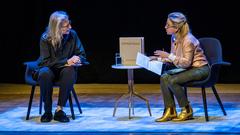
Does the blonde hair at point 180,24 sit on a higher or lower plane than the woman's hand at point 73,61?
higher

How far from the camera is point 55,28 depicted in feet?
20.9

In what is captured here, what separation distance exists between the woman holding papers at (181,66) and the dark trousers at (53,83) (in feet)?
3.07

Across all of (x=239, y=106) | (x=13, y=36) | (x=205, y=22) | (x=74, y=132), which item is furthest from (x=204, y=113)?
(x=13, y=36)

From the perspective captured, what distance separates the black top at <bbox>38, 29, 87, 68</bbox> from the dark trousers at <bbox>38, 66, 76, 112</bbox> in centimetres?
9

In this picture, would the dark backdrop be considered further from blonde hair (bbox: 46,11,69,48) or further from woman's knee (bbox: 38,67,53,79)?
woman's knee (bbox: 38,67,53,79)

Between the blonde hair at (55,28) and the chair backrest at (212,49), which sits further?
the chair backrest at (212,49)

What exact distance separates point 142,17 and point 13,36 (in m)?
2.05

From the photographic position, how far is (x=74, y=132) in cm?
570

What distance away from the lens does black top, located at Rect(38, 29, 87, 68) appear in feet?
21.0

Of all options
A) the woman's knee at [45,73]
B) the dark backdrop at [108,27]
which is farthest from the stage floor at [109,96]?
the woman's knee at [45,73]

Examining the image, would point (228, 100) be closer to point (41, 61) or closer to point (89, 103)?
point (89, 103)

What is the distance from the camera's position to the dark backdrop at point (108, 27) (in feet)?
28.6

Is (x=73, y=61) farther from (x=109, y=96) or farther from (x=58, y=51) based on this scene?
(x=109, y=96)

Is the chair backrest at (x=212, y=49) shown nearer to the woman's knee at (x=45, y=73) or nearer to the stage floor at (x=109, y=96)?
the stage floor at (x=109, y=96)
